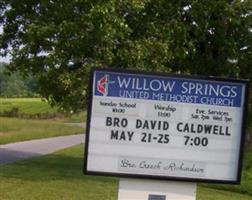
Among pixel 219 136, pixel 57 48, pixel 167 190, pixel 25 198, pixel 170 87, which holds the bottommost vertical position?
pixel 25 198

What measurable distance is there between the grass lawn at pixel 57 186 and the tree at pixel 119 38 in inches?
73.4

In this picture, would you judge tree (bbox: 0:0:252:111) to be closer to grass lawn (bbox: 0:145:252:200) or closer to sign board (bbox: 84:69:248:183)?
grass lawn (bbox: 0:145:252:200)

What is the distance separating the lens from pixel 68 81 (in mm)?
14391

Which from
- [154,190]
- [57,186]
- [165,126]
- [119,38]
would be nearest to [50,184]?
[57,186]

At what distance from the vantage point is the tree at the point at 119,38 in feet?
47.4

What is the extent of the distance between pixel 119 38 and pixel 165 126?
8.34 m

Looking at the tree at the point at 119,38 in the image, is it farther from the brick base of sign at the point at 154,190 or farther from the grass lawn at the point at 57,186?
the brick base of sign at the point at 154,190

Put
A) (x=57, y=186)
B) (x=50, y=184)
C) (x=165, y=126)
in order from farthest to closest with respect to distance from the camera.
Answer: (x=50, y=184) < (x=57, y=186) < (x=165, y=126)

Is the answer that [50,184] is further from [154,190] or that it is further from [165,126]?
[165,126]

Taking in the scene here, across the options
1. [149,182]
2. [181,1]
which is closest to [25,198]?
[149,182]

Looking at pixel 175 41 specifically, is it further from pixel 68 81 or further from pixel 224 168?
pixel 224 168

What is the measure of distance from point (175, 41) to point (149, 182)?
9.72 meters

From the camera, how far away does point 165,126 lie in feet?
22.6

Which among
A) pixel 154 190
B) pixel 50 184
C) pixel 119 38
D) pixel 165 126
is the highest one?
pixel 119 38
